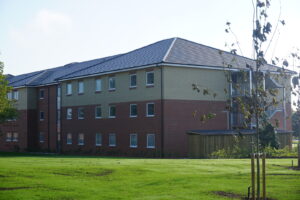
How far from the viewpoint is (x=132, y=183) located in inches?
646

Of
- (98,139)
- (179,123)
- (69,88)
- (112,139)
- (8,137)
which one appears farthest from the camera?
(8,137)

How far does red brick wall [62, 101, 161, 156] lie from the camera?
126ft

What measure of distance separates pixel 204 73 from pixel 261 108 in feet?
93.7

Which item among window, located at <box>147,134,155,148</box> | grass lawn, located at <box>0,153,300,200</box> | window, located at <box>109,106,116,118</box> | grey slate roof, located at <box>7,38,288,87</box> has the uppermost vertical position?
grey slate roof, located at <box>7,38,288,87</box>

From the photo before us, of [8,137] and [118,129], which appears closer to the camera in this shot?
[118,129]

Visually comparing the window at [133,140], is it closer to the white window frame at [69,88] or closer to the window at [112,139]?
the window at [112,139]

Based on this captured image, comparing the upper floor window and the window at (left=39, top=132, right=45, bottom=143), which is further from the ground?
the upper floor window

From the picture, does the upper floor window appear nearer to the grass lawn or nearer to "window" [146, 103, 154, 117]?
"window" [146, 103, 154, 117]

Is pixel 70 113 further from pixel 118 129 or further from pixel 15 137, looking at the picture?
pixel 15 137

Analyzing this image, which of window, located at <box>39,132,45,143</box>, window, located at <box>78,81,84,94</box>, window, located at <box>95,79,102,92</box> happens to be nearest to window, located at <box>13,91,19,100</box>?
window, located at <box>39,132,45,143</box>

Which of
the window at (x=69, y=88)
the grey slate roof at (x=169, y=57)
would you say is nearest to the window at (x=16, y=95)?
the window at (x=69, y=88)

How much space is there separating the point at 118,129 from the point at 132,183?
25.5m

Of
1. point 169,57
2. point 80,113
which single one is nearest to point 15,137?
point 80,113

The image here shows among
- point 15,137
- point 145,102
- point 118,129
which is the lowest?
point 15,137
